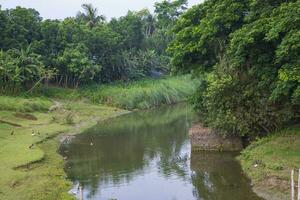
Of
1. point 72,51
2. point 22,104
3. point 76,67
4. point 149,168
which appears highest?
point 72,51

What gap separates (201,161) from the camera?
110ft

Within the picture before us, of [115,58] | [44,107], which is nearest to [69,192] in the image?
[44,107]

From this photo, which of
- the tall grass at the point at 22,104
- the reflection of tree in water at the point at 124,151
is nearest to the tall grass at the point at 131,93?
the tall grass at the point at 22,104

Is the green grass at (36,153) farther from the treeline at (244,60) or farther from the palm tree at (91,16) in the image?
the palm tree at (91,16)

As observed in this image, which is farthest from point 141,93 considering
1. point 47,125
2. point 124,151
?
point 124,151

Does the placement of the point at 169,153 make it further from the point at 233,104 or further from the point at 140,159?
the point at 233,104

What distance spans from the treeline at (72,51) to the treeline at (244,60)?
1197 inches

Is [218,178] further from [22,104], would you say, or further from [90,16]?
[90,16]

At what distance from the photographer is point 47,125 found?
4847cm

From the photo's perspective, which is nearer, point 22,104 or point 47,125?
point 47,125

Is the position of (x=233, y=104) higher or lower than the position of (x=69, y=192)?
higher

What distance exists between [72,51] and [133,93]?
38.1ft

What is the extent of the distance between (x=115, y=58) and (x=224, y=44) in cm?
4703

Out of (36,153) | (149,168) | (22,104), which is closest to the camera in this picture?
(149,168)
